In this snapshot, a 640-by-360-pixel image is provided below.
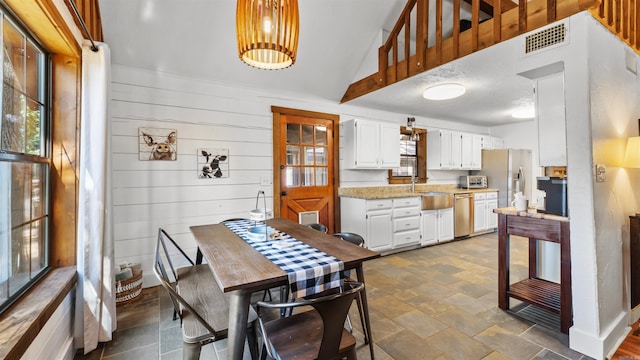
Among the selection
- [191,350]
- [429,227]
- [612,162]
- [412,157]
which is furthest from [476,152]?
[191,350]

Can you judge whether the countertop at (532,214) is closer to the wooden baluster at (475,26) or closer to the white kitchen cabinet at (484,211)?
the wooden baluster at (475,26)

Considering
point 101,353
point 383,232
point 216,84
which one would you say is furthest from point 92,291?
point 383,232

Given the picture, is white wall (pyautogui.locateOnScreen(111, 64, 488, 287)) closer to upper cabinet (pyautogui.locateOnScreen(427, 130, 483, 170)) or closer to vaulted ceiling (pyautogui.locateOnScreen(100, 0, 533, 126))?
vaulted ceiling (pyautogui.locateOnScreen(100, 0, 533, 126))

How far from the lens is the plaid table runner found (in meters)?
1.40

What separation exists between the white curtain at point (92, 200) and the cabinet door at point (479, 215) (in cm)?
537

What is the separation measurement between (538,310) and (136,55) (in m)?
4.51

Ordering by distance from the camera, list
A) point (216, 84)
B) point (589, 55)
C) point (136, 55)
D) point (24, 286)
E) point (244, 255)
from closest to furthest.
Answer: point (24, 286), point (244, 255), point (589, 55), point (136, 55), point (216, 84)

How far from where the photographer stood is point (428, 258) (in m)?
3.98

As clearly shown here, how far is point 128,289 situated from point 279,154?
2.18 meters

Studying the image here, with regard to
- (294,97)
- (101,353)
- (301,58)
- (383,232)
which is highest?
(301,58)

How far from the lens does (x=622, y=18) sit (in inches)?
92.6

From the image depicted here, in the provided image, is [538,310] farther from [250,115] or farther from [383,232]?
[250,115]

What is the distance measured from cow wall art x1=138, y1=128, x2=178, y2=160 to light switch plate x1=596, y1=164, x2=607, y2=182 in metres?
3.73

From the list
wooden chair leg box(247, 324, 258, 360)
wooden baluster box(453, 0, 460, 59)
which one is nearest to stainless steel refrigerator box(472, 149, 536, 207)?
wooden baluster box(453, 0, 460, 59)
